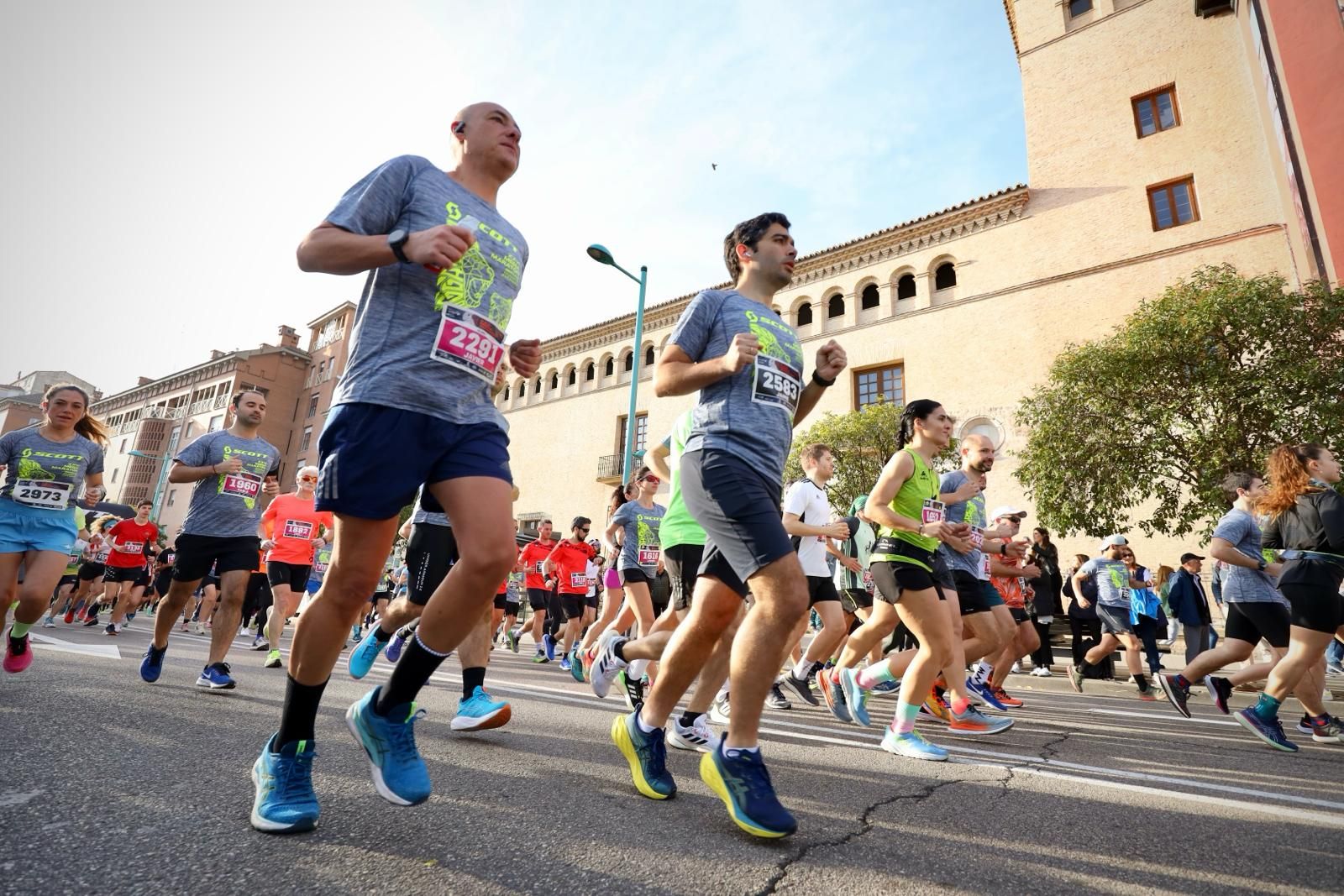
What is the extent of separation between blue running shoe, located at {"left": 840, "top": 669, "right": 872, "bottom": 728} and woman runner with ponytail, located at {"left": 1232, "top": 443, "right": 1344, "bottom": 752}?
8.27ft

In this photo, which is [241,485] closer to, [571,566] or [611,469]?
[571,566]

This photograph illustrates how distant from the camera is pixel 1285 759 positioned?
169 inches

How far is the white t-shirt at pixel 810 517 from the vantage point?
6.53m

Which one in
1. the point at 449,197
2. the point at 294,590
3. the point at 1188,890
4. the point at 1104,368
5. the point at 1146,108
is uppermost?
the point at 1146,108

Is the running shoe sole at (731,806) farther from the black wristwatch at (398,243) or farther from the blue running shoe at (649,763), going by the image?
the black wristwatch at (398,243)

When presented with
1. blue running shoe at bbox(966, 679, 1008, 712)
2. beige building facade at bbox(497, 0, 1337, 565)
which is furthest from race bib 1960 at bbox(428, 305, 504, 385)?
beige building facade at bbox(497, 0, 1337, 565)

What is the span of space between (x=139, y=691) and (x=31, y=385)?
114128 millimetres

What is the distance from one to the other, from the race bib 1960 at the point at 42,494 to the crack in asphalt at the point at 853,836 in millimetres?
5341

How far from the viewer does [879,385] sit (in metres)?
25.8

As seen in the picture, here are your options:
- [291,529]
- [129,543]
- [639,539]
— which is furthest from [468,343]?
[129,543]

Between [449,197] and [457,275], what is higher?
[449,197]

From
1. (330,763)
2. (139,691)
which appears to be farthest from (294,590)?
(330,763)

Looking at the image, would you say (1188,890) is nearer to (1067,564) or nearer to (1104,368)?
(1104,368)

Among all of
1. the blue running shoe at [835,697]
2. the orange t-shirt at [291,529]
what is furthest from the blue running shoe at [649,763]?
the orange t-shirt at [291,529]
